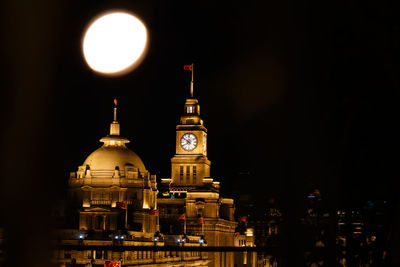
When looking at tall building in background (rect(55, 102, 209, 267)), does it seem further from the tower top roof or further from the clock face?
the clock face

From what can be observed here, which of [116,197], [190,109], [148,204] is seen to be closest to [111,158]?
[116,197]

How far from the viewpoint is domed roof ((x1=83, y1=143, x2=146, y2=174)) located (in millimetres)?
90688

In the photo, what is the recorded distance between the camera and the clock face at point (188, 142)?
349 feet

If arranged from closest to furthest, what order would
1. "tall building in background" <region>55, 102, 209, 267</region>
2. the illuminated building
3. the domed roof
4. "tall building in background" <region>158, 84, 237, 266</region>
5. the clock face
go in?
the illuminated building < "tall building in background" <region>55, 102, 209, 267</region> < the domed roof < "tall building in background" <region>158, 84, 237, 266</region> < the clock face

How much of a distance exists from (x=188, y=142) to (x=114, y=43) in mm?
102686

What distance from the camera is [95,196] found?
90688mm

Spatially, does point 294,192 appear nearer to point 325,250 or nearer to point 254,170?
point 325,250

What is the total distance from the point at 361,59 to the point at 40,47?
4.21 meters

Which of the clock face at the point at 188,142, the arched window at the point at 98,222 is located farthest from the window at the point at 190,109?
the arched window at the point at 98,222

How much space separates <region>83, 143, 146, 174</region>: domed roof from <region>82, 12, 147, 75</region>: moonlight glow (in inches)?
3439

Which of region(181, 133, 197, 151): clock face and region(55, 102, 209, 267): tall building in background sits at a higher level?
region(181, 133, 197, 151): clock face

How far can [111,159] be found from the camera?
91062 mm

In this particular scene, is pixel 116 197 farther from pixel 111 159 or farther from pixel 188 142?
pixel 188 142

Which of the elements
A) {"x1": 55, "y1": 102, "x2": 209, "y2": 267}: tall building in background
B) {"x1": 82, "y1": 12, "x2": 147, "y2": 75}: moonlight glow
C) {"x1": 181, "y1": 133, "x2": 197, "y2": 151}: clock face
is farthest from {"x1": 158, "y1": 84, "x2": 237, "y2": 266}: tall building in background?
{"x1": 82, "y1": 12, "x2": 147, "y2": 75}: moonlight glow
